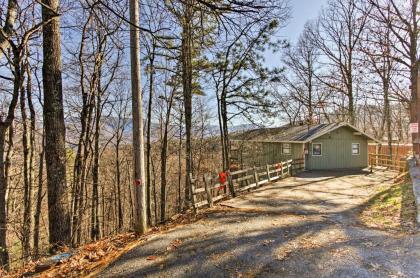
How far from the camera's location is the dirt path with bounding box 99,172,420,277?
3846 millimetres

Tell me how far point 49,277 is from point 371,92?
19126 millimetres

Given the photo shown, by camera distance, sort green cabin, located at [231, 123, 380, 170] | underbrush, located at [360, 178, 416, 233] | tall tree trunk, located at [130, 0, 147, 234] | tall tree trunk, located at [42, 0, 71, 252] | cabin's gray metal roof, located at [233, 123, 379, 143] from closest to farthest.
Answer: tall tree trunk, located at [42, 0, 71, 252]
tall tree trunk, located at [130, 0, 147, 234]
underbrush, located at [360, 178, 416, 233]
cabin's gray metal roof, located at [233, 123, 379, 143]
green cabin, located at [231, 123, 380, 170]

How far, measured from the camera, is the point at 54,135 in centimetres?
502

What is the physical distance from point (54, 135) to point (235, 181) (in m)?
6.97

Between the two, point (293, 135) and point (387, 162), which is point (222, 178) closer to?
point (293, 135)

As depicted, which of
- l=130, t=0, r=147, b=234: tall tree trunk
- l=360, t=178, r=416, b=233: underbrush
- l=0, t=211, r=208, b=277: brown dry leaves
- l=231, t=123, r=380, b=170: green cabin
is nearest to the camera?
l=0, t=211, r=208, b=277: brown dry leaves

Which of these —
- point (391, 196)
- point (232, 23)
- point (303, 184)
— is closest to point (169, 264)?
point (232, 23)

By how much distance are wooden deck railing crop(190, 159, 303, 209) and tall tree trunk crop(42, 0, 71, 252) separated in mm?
3498

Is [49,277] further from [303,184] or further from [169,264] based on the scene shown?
[303,184]

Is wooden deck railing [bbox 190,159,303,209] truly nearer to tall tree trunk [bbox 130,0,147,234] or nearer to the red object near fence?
the red object near fence

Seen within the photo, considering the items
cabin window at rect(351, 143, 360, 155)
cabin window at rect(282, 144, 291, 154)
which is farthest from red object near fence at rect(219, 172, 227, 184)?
cabin window at rect(351, 143, 360, 155)

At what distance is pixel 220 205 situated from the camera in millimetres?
8461

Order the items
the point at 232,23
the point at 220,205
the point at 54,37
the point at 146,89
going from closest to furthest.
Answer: the point at 232,23, the point at 54,37, the point at 220,205, the point at 146,89

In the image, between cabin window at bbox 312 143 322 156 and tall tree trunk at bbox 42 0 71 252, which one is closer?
tall tree trunk at bbox 42 0 71 252
